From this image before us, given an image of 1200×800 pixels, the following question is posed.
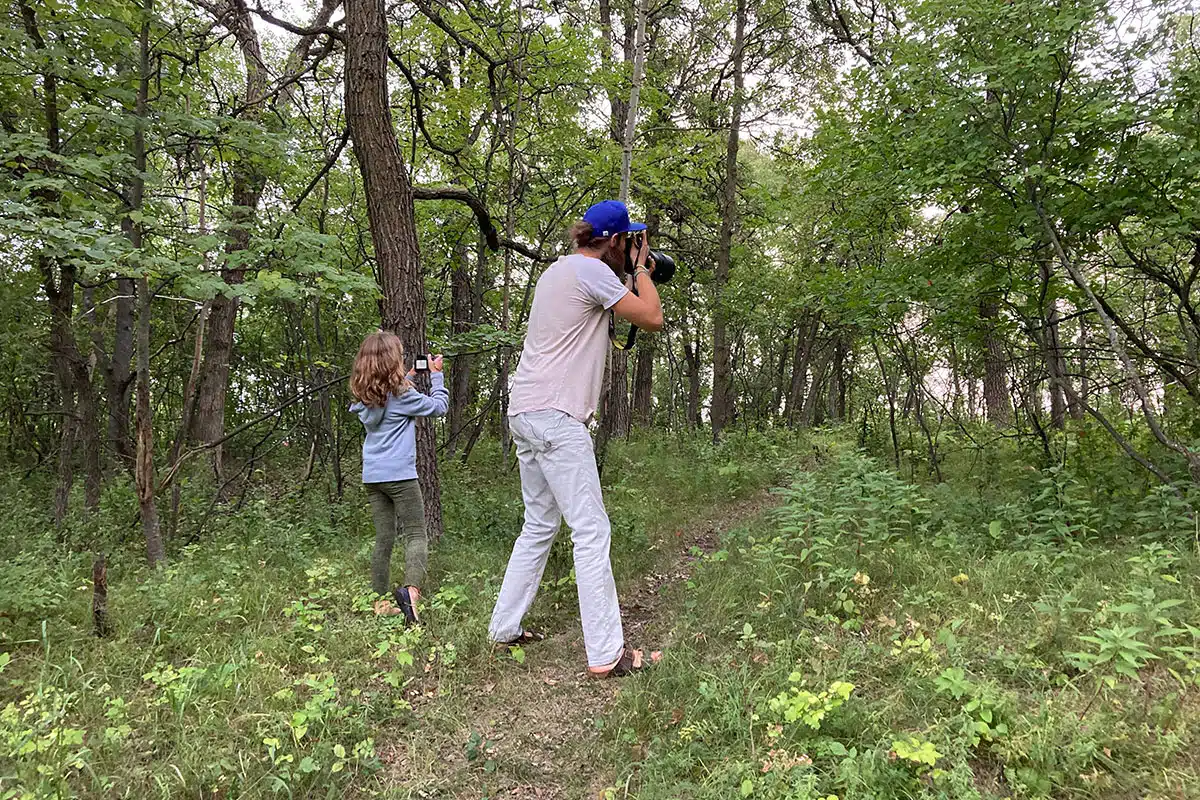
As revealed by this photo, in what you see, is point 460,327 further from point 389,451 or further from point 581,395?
point 581,395

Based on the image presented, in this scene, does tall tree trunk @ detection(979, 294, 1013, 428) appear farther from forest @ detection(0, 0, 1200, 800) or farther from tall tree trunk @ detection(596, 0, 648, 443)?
tall tree trunk @ detection(596, 0, 648, 443)

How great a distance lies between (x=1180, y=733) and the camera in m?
2.00

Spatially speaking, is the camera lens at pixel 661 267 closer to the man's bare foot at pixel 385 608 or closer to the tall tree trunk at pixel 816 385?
the man's bare foot at pixel 385 608

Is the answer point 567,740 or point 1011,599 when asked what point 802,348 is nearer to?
point 1011,599

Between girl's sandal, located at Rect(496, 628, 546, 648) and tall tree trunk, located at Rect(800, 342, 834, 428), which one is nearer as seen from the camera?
girl's sandal, located at Rect(496, 628, 546, 648)

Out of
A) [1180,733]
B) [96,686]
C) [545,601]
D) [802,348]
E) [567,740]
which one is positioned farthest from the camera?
[802,348]

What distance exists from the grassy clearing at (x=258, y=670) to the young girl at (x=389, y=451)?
275 millimetres

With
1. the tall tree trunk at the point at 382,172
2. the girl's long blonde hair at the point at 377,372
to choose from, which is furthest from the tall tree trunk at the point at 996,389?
the girl's long blonde hair at the point at 377,372

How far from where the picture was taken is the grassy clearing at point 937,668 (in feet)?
6.64

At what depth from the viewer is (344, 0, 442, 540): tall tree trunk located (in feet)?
15.2

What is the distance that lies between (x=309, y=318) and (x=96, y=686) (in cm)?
734

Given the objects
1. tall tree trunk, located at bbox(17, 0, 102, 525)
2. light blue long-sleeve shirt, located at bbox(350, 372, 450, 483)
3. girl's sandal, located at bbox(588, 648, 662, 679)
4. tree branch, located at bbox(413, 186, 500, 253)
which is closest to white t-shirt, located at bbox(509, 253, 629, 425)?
light blue long-sleeve shirt, located at bbox(350, 372, 450, 483)

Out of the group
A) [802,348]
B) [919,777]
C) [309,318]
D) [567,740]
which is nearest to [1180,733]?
[919,777]

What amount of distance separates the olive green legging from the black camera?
1909 mm
